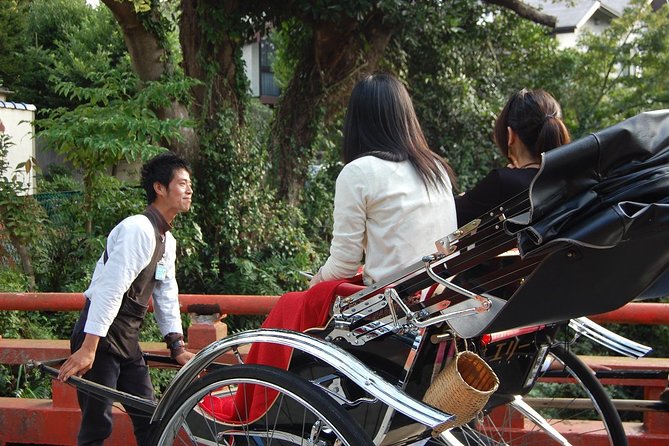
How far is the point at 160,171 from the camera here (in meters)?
3.80

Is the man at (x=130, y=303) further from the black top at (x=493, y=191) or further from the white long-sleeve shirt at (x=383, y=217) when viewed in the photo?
the black top at (x=493, y=191)

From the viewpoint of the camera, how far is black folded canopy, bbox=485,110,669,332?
2.32 meters

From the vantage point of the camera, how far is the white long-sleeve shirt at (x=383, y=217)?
3096 mm

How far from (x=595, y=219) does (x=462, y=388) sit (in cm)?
76

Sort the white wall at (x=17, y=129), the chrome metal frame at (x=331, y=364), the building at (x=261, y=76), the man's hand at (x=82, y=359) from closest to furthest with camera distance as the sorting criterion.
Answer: the chrome metal frame at (x=331, y=364)
the man's hand at (x=82, y=359)
the white wall at (x=17, y=129)
the building at (x=261, y=76)

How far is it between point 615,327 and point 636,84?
7822 mm

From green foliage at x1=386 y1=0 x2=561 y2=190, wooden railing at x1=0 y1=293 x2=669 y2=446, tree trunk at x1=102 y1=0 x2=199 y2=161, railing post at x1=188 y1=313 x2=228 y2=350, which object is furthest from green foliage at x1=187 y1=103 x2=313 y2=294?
railing post at x1=188 y1=313 x2=228 y2=350

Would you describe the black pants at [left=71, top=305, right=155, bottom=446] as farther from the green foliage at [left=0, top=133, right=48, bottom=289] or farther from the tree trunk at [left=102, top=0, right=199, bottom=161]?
the tree trunk at [left=102, top=0, right=199, bottom=161]

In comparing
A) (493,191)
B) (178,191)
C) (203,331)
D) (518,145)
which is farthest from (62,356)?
Result: (518,145)

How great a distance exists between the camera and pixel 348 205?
3111mm

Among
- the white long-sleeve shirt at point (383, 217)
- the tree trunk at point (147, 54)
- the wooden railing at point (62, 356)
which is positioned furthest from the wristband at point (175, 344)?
the tree trunk at point (147, 54)

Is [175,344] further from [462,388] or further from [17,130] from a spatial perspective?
[17,130]

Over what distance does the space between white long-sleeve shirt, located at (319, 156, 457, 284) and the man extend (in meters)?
0.99

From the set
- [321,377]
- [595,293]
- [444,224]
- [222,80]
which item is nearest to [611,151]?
[595,293]
